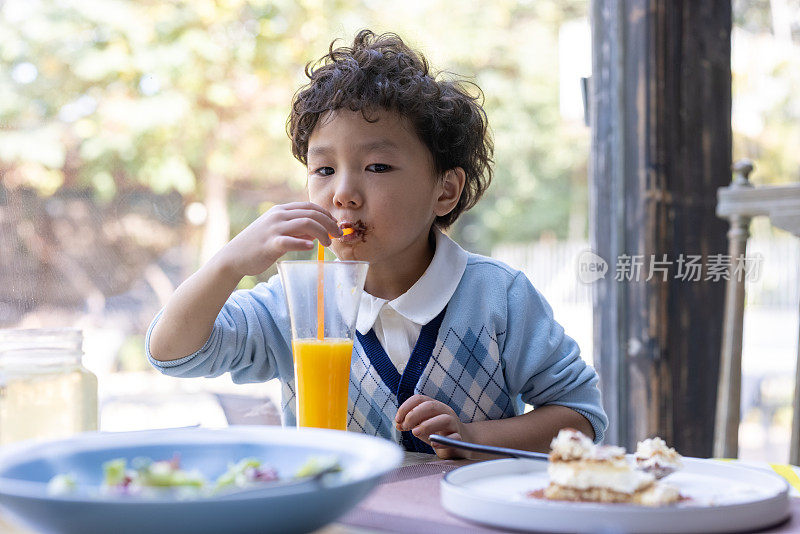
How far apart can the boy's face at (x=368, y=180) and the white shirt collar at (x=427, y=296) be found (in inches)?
2.6

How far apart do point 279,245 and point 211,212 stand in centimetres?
225

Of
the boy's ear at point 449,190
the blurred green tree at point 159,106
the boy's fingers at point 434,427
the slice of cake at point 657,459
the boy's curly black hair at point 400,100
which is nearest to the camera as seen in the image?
the slice of cake at point 657,459

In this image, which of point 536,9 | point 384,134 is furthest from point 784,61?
point 384,134

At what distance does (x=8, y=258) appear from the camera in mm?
1845

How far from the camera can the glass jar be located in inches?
34.5

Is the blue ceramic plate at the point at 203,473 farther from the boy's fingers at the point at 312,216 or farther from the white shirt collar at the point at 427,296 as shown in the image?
the white shirt collar at the point at 427,296

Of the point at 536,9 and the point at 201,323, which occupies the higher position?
the point at 536,9

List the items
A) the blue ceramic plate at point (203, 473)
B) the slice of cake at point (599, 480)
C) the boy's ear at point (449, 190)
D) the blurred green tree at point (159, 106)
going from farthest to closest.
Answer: the blurred green tree at point (159, 106) < the boy's ear at point (449, 190) < the slice of cake at point (599, 480) < the blue ceramic plate at point (203, 473)

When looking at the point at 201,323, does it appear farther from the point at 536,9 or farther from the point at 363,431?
the point at 536,9

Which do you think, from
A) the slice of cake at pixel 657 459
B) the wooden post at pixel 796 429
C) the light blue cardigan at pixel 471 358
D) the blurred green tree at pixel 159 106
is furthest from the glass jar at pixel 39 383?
the wooden post at pixel 796 429

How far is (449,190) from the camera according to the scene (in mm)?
1467

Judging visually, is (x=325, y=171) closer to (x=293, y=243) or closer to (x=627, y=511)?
(x=293, y=243)

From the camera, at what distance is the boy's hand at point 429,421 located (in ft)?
3.22

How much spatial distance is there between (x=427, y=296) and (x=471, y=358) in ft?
0.39
